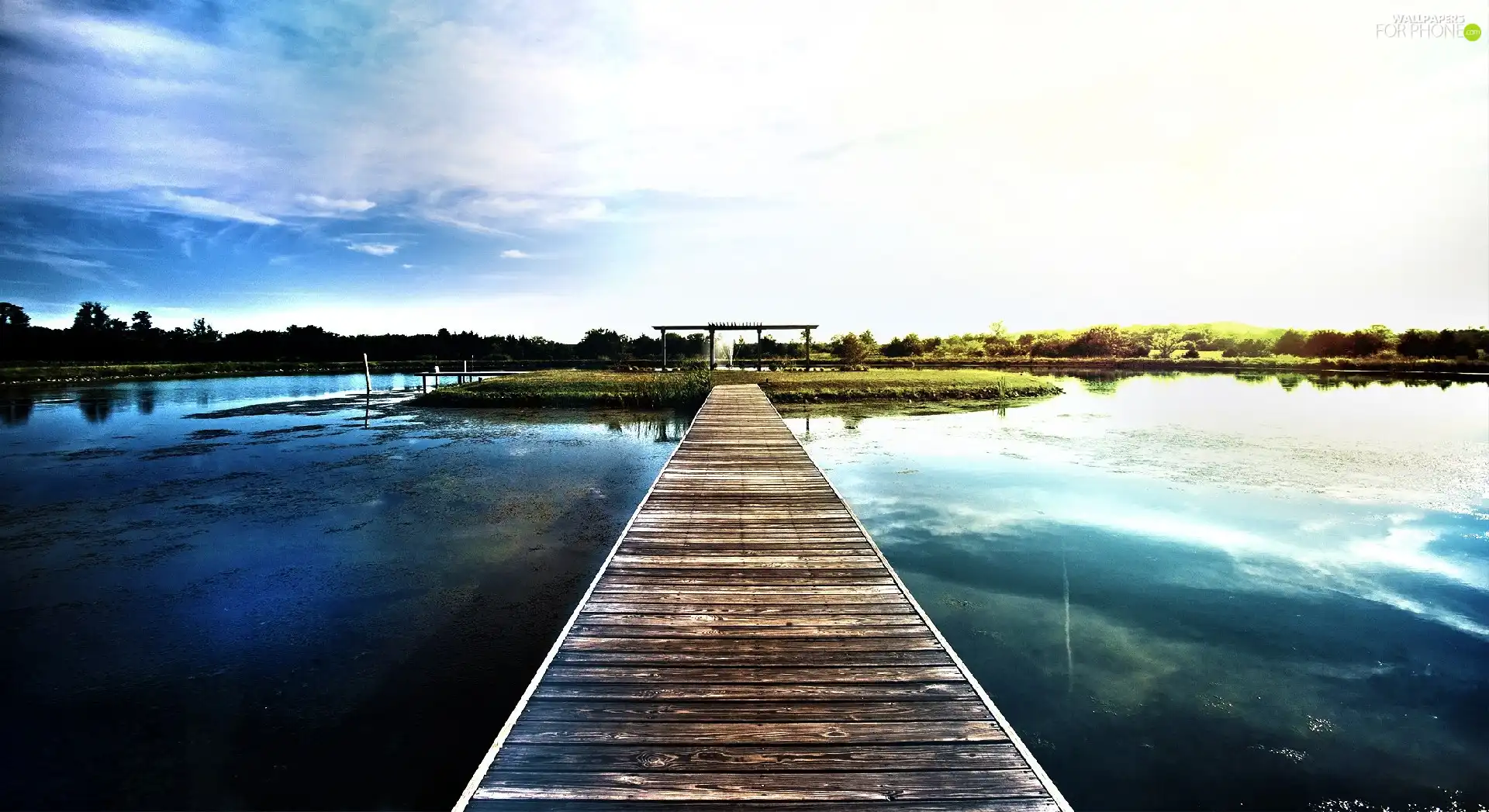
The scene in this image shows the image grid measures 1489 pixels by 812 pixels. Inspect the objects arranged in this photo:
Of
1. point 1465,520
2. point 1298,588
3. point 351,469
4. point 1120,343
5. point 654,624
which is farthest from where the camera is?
point 1120,343

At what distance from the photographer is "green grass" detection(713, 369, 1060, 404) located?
2372 cm

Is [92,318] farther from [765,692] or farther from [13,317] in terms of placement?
[765,692]

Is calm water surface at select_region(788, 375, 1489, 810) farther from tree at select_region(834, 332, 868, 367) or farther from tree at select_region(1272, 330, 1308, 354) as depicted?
tree at select_region(1272, 330, 1308, 354)

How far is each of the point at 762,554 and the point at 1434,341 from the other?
221ft

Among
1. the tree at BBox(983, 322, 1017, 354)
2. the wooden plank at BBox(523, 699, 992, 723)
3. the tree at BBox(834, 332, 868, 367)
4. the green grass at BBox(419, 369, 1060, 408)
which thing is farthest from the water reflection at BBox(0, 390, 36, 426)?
the tree at BBox(983, 322, 1017, 354)

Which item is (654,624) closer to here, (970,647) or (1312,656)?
(970,647)

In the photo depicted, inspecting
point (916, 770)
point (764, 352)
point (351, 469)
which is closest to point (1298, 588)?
point (916, 770)

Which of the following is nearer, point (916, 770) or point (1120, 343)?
point (916, 770)

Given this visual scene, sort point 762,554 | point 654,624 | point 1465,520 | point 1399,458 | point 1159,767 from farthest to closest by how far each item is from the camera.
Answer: point 1399,458 → point 1465,520 → point 762,554 → point 654,624 → point 1159,767

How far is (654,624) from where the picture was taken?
419 cm

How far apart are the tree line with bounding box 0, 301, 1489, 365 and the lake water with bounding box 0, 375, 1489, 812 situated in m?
Result: 30.7

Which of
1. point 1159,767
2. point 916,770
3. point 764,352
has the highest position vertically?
point 764,352

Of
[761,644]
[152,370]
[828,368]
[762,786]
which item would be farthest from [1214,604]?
[152,370]

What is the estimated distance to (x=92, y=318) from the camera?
198ft
